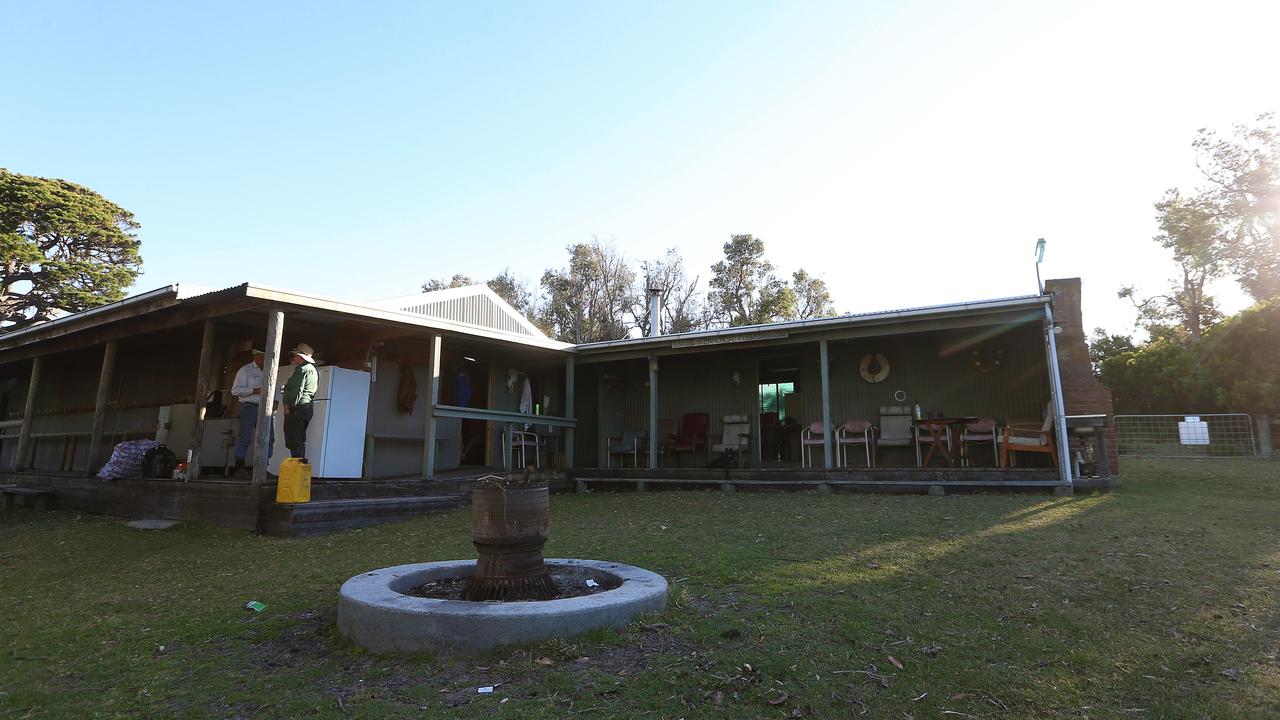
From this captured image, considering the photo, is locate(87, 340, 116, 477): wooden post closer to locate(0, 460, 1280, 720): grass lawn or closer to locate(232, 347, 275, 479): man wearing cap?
locate(232, 347, 275, 479): man wearing cap

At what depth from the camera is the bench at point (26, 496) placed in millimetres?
9469

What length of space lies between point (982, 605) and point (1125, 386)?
65.7 ft

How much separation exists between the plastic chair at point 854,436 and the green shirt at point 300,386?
7.01m

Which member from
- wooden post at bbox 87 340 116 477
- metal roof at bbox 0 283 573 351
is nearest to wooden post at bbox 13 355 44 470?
metal roof at bbox 0 283 573 351

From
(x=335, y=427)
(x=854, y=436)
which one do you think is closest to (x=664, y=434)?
(x=854, y=436)

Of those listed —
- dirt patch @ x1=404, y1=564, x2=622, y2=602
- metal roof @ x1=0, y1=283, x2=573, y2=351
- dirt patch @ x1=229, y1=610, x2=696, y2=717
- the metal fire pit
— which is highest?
metal roof @ x1=0, y1=283, x2=573, y2=351

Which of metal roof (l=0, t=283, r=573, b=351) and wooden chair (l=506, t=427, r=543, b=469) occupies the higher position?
metal roof (l=0, t=283, r=573, b=351)

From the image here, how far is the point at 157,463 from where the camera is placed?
8742mm

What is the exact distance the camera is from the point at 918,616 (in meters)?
3.34

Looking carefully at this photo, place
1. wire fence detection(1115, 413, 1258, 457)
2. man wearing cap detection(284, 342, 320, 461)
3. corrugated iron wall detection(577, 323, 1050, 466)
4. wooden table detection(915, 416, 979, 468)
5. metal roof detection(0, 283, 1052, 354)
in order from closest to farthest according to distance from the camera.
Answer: man wearing cap detection(284, 342, 320, 461)
metal roof detection(0, 283, 1052, 354)
wooden table detection(915, 416, 979, 468)
corrugated iron wall detection(577, 323, 1050, 466)
wire fence detection(1115, 413, 1258, 457)

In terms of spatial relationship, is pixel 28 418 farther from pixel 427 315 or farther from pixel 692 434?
pixel 692 434

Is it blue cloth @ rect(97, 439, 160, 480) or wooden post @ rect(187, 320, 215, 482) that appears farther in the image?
blue cloth @ rect(97, 439, 160, 480)

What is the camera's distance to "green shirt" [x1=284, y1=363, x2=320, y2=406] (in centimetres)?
708

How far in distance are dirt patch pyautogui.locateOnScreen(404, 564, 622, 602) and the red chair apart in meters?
7.91
